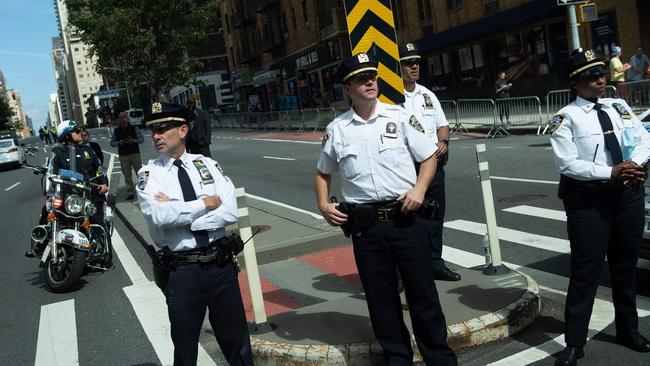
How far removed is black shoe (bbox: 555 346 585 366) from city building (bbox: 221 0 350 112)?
30.4 metres

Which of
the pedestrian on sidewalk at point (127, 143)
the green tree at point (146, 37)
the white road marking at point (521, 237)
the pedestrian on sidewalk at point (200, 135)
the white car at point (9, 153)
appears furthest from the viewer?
the white car at point (9, 153)

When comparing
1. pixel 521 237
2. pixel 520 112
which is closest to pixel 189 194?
pixel 521 237

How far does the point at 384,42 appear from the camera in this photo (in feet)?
17.4

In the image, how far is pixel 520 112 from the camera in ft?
64.5

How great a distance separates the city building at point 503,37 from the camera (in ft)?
71.8

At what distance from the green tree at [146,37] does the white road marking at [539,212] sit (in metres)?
10.7

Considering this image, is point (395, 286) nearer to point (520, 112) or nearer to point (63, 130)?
point (63, 130)

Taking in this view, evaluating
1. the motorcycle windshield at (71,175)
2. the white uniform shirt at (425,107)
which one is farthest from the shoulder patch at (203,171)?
the motorcycle windshield at (71,175)

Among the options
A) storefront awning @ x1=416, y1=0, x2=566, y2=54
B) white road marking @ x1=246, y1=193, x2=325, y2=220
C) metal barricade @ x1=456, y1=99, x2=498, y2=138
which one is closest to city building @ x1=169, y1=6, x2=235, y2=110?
storefront awning @ x1=416, y1=0, x2=566, y2=54

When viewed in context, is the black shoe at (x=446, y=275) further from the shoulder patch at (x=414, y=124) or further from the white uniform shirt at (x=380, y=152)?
the shoulder patch at (x=414, y=124)

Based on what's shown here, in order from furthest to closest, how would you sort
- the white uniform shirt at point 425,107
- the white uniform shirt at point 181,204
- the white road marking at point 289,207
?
the white road marking at point 289,207
the white uniform shirt at point 425,107
the white uniform shirt at point 181,204

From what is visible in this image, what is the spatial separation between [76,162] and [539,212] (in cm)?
612

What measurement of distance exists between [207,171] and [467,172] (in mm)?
10229

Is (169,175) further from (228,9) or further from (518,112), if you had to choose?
(228,9)
